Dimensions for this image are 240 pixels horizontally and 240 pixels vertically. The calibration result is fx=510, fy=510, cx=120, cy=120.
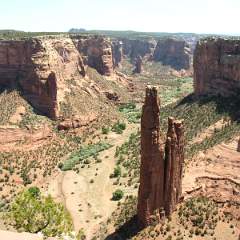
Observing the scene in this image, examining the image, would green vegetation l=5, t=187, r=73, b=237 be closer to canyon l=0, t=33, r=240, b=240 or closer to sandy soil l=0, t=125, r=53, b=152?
canyon l=0, t=33, r=240, b=240

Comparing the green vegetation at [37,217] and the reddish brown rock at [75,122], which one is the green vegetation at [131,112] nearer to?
the reddish brown rock at [75,122]

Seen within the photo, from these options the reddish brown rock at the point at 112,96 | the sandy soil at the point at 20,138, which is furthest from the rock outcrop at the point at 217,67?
the sandy soil at the point at 20,138

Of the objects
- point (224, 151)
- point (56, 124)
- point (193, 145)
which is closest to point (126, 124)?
point (56, 124)

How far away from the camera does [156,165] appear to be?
55125 millimetres

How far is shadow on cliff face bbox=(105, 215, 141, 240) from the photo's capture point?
5644 centimetres

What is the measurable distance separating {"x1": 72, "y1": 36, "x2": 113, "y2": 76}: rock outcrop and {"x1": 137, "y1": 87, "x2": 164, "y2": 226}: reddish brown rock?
86745 mm

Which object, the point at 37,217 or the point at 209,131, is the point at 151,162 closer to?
the point at 37,217

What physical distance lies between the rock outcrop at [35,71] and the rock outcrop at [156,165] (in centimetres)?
4763

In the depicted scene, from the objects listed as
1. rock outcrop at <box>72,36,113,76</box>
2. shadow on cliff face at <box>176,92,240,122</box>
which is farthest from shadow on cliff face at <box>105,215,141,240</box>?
rock outcrop at <box>72,36,113,76</box>

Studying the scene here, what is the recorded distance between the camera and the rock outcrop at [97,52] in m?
141

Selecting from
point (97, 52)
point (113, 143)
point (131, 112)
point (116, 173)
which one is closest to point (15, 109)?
point (113, 143)

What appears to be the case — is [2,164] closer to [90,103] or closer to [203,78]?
[90,103]

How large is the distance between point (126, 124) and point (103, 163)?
27.2 metres

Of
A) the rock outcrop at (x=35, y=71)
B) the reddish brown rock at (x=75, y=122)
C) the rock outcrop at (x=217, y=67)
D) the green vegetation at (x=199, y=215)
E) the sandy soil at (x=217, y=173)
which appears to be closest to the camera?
the green vegetation at (x=199, y=215)
